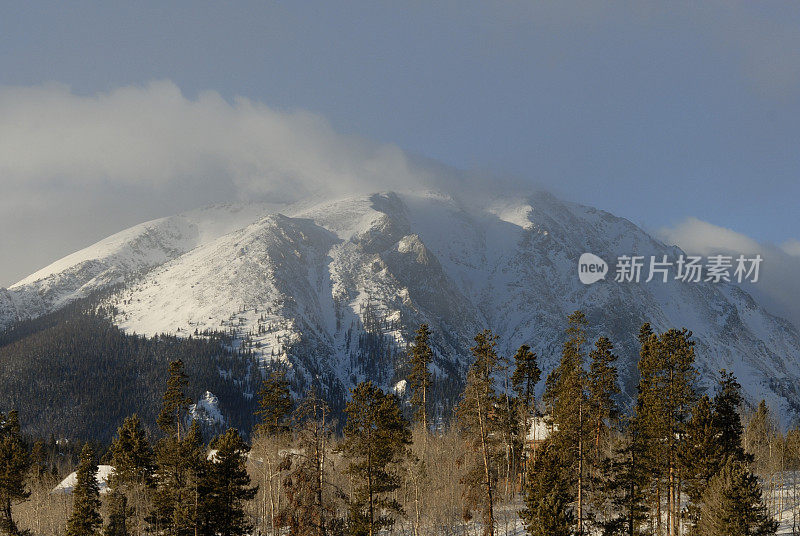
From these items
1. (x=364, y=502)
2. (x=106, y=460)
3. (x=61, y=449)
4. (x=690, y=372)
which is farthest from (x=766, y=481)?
(x=61, y=449)

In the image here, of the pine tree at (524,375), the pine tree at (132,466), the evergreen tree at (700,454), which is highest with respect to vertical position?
the pine tree at (524,375)

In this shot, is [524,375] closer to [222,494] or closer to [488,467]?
[488,467]

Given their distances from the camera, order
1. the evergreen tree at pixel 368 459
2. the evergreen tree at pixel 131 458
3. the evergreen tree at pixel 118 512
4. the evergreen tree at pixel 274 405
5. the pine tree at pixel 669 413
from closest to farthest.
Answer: the evergreen tree at pixel 368 459
the pine tree at pixel 669 413
the evergreen tree at pixel 118 512
the evergreen tree at pixel 131 458
the evergreen tree at pixel 274 405

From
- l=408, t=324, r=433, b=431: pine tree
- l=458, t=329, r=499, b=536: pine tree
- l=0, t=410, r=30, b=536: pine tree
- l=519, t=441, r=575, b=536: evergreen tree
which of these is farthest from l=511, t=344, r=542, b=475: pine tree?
l=0, t=410, r=30, b=536: pine tree

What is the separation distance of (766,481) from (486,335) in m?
55.2

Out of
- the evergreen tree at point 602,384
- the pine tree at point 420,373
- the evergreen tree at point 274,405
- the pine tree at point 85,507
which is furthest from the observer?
the pine tree at point 420,373

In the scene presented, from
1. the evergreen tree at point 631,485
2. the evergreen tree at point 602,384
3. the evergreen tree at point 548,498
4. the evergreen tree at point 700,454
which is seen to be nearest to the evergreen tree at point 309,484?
the evergreen tree at point 548,498

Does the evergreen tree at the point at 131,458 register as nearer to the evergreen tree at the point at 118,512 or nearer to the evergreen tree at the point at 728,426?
the evergreen tree at the point at 118,512

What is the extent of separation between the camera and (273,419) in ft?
218

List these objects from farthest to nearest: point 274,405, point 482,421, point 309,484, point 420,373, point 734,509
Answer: point 420,373
point 274,405
point 482,421
point 309,484
point 734,509

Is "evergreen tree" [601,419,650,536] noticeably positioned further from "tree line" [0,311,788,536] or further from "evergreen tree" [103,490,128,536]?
"evergreen tree" [103,490,128,536]

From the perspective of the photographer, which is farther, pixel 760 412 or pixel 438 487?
pixel 760 412

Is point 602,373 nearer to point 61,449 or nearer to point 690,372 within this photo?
point 690,372

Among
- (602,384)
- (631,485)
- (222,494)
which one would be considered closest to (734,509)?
(631,485)
